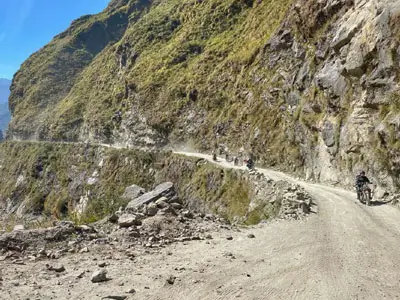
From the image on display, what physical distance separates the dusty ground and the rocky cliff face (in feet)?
34.3

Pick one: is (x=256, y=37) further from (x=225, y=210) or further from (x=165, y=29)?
(x=165, y=29)

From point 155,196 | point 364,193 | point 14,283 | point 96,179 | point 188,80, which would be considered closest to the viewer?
point 14,283

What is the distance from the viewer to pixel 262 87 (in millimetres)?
50156

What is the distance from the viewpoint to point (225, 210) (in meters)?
36.1

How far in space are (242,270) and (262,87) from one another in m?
43.3

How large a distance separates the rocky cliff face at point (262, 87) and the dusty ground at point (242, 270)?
10.4m

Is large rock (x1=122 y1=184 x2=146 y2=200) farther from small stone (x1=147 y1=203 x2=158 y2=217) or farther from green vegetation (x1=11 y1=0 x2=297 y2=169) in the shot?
green vegetation (x1=11 y1=0 x2=297 y2=169)

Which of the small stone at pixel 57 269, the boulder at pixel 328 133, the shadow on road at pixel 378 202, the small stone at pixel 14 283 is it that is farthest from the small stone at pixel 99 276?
the boulder at pixel 328 133

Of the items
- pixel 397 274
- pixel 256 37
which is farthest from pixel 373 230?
pixel 256 37

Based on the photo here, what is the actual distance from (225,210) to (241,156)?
47.1 ft

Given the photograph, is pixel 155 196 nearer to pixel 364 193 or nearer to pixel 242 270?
pixel 242 270

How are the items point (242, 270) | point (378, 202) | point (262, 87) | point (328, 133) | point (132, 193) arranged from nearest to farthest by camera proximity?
1. point (242, 270)
2. point (378, 202)
3. point (132, 193)
4. point (328, 133)
5. point (262, 87)

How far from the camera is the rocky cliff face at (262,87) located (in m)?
23.4

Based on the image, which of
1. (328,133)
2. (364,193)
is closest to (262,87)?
(328,133)
